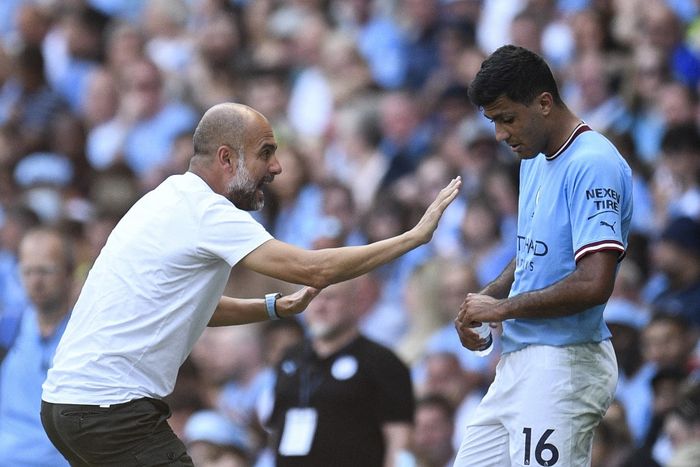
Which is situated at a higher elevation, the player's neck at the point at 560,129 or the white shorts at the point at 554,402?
the player's neck at the point at 560,129

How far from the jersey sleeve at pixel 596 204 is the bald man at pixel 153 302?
491 millimetres

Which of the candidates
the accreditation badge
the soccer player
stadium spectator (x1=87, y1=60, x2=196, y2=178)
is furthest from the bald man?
stadium spectator (x1=87, y1=60, x2=196, y2=178)

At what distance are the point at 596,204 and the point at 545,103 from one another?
489mm

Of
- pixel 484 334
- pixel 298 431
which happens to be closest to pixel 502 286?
pixel 484 334

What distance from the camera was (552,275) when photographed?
5676mm

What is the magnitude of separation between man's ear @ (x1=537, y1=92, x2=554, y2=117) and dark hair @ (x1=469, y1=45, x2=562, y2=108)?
0.02 m

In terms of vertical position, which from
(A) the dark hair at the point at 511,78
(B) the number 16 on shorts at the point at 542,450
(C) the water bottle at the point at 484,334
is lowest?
(B) the number 16 on shorts at the point at 542,450

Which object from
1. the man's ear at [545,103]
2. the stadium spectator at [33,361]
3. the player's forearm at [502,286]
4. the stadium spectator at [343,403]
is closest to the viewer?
the man's ear at [545,103]

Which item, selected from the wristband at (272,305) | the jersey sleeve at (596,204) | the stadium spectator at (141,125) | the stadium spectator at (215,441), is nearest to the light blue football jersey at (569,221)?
the jersey sleeve at (596,204)

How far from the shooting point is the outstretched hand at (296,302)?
6156mm

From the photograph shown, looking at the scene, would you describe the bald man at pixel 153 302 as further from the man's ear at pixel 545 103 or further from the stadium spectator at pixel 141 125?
the stadium spectator at pixel 141 125

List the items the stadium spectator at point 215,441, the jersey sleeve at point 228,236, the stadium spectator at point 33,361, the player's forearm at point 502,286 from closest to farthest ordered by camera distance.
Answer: the jersey sleeve at point 228,236, the player's forearm at point 502,286, the stadium spectator at point 33,361, the stadium spectator at point 215,441

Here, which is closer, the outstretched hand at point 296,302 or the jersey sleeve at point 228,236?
the jersey sleeve at point 228,236

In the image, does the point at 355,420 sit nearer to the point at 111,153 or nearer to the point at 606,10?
the point at 606,10
